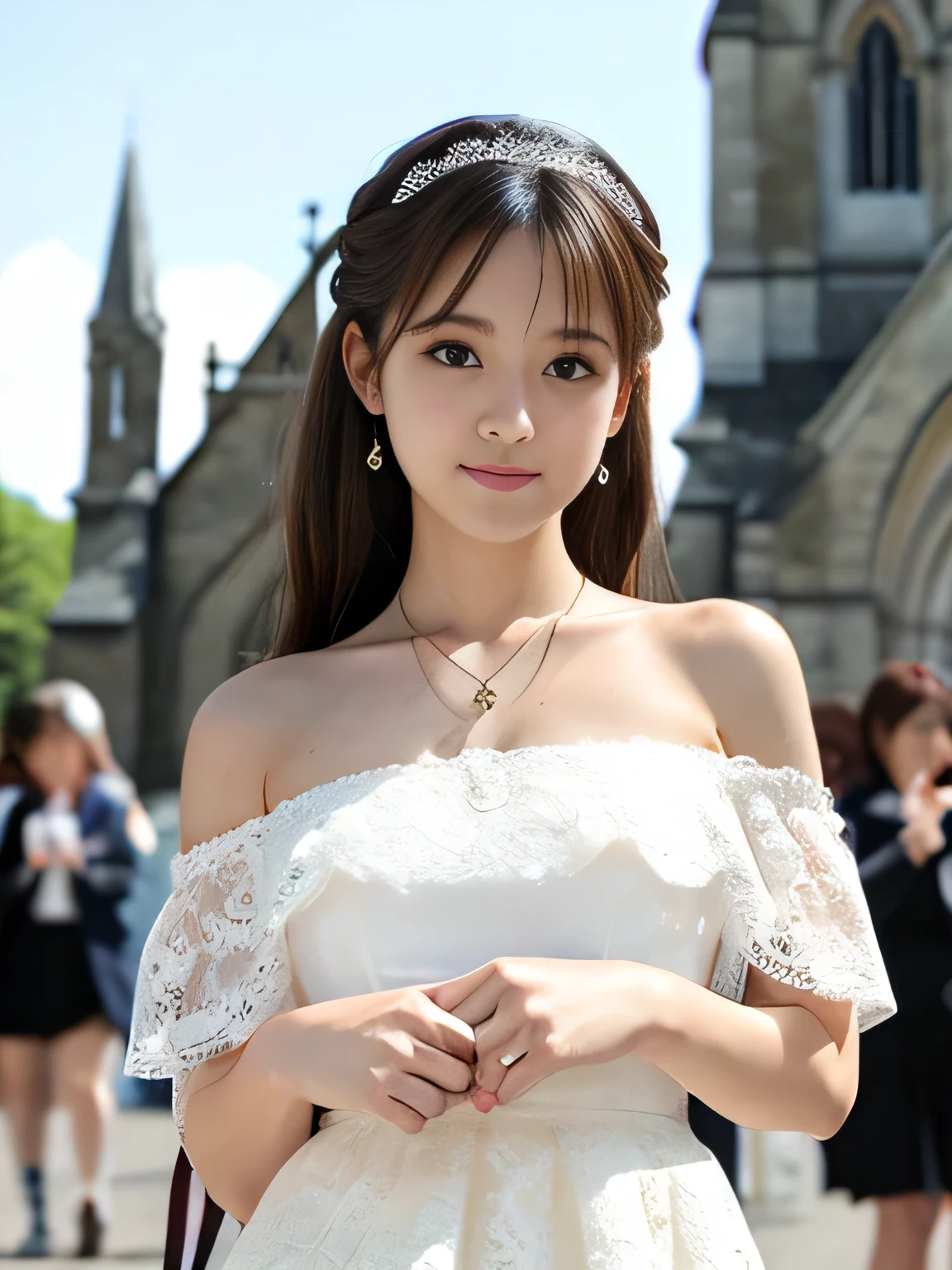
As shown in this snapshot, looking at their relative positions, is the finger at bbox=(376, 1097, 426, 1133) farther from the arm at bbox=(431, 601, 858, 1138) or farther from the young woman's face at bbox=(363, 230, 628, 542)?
the young woman's face at bbox=(363, 230, 628, 542)

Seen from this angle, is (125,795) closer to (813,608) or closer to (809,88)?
(813,608)

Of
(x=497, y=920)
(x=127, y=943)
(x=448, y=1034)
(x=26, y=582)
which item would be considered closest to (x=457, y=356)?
(x=497, y=920)

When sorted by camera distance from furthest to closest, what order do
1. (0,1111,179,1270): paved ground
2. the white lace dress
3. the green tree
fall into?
the green tree → (0,1111,179,1270): paved ground → the white lace dress

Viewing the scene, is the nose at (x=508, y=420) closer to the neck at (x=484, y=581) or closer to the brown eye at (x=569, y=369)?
the brown eye at (x=569, y=369)

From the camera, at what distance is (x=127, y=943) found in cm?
648

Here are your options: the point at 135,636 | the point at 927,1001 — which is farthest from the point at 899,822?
the point at 135,636

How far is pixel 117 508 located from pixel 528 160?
34.0 feet

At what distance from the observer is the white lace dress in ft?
4.82

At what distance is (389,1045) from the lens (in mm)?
1400

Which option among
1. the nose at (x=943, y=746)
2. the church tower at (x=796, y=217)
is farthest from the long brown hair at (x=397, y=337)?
the church tower at (x=796, y=217)

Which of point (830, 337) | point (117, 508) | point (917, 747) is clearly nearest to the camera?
point (917, 747)

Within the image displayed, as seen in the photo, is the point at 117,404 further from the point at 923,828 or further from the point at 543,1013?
the point at 543,1013

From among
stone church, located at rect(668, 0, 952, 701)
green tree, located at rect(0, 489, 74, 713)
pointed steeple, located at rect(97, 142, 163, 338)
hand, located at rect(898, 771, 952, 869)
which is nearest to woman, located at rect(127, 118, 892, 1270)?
hand, located at rect(898, 771, 952, 869)

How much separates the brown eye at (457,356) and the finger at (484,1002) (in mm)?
640
